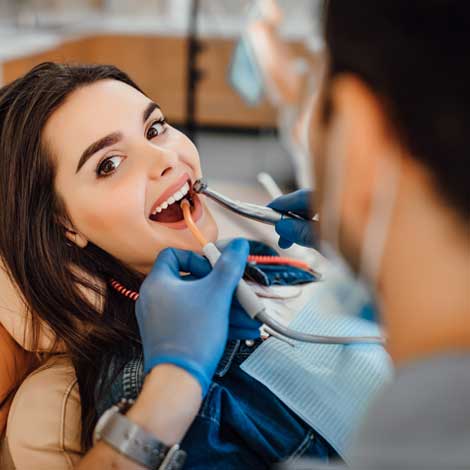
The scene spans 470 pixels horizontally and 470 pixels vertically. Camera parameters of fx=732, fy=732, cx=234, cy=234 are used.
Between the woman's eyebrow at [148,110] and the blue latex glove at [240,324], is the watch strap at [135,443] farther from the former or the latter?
the woman's eyebrow at [148,110]

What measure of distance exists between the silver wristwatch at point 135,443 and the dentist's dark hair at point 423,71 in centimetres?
49

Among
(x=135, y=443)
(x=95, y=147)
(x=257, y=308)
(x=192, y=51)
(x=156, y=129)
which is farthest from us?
(x=192, y=51)

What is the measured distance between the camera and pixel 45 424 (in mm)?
1201

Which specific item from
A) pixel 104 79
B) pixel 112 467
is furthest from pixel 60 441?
pixel 104 79

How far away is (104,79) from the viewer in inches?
54.0

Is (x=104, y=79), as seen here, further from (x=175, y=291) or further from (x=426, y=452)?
(x=426, y=452)

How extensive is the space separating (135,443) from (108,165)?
564mm

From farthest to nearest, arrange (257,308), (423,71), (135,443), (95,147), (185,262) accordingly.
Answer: (95,147) < (185,262) < (257,308) < (135,443) < (423,71)

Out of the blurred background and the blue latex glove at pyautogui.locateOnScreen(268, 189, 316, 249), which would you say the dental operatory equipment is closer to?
the blue latex glove at pyautogui.locateOnScreen(268, 189, 316, 249)

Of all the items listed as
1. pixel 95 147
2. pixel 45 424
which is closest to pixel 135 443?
pixel 45 424

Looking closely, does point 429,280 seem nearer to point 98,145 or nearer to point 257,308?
point 257,308

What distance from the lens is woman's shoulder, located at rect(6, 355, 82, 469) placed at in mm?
1188

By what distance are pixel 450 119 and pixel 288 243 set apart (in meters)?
0.77

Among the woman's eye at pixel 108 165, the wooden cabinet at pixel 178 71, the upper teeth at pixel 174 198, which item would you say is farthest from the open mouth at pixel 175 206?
the wooden cabinet at pixel 178 71
